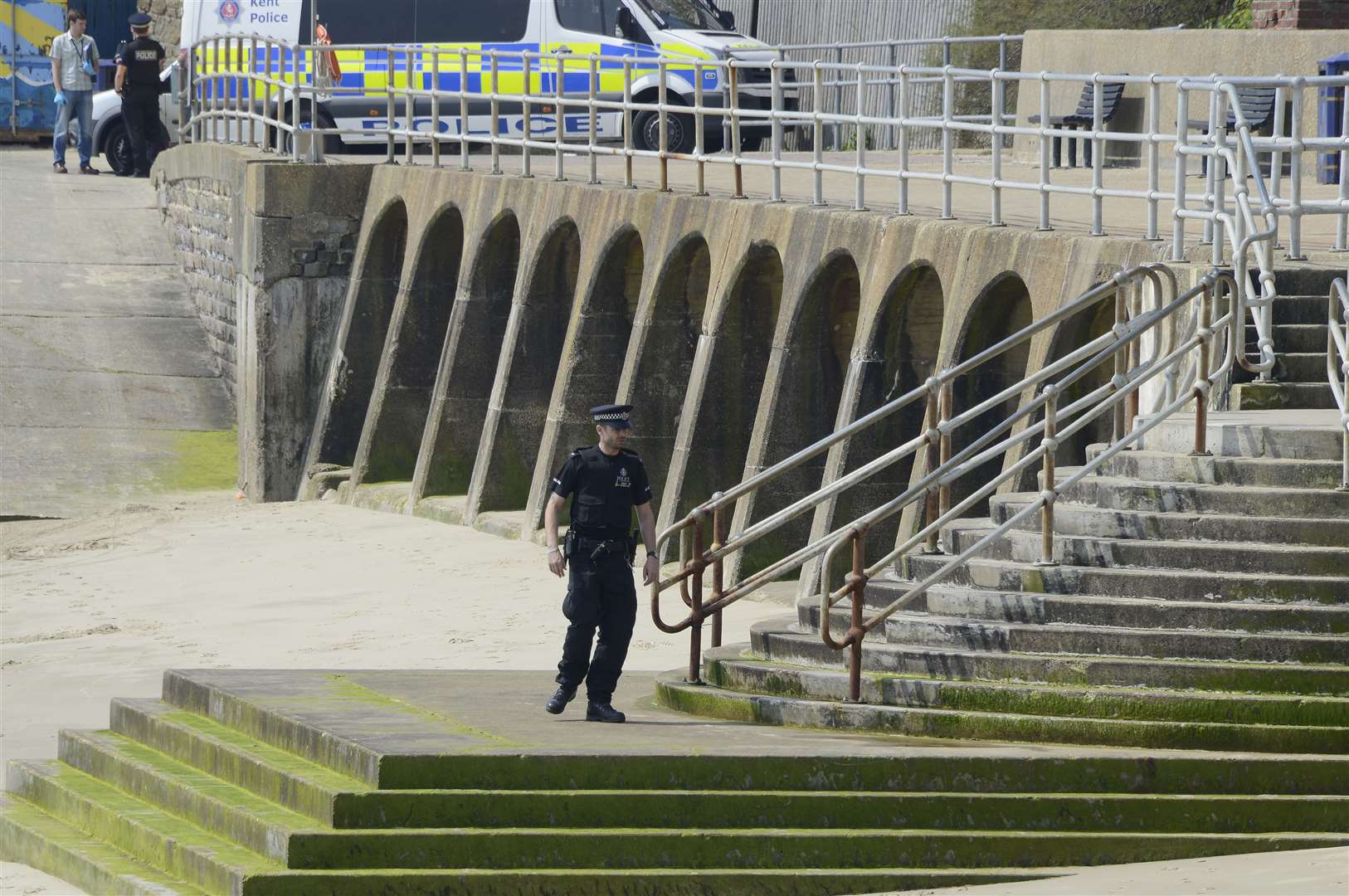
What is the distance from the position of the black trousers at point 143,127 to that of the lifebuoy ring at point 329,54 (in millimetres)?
4712

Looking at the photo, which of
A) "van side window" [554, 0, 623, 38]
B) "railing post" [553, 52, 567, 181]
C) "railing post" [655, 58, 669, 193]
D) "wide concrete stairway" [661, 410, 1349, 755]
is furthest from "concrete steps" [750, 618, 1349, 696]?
"van side window" [554, 0, 623, 38]

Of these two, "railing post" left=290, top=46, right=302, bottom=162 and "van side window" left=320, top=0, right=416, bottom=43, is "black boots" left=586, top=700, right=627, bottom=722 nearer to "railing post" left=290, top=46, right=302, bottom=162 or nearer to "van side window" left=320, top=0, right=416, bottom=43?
"railing post" left=290, top=46, right=302, bottom=162

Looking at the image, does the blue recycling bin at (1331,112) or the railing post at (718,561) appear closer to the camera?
the railing post at (718,561)

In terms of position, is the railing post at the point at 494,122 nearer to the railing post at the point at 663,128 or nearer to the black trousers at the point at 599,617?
the railing post at the point at 663,128

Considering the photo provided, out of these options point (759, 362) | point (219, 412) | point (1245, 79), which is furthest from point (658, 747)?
point (219, 412)

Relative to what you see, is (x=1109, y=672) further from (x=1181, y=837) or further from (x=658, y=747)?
(x=658, y=747)

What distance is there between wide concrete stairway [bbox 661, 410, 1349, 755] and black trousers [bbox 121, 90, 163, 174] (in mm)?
22747

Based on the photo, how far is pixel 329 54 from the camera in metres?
27.7

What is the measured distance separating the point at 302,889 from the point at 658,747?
1510 millimetres

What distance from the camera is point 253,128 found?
93.7 ft

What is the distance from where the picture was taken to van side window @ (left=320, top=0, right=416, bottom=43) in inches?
1182

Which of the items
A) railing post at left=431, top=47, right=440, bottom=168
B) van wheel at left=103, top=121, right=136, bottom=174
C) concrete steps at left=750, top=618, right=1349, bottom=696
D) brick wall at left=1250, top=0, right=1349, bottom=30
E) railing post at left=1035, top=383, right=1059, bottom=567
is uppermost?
brick wall at left=1250, top=0, right=1349, bottom=30

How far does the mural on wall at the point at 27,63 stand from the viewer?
120 ft

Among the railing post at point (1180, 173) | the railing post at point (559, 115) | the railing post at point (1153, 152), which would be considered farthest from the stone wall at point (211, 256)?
the railing post at point (1180, 173)
